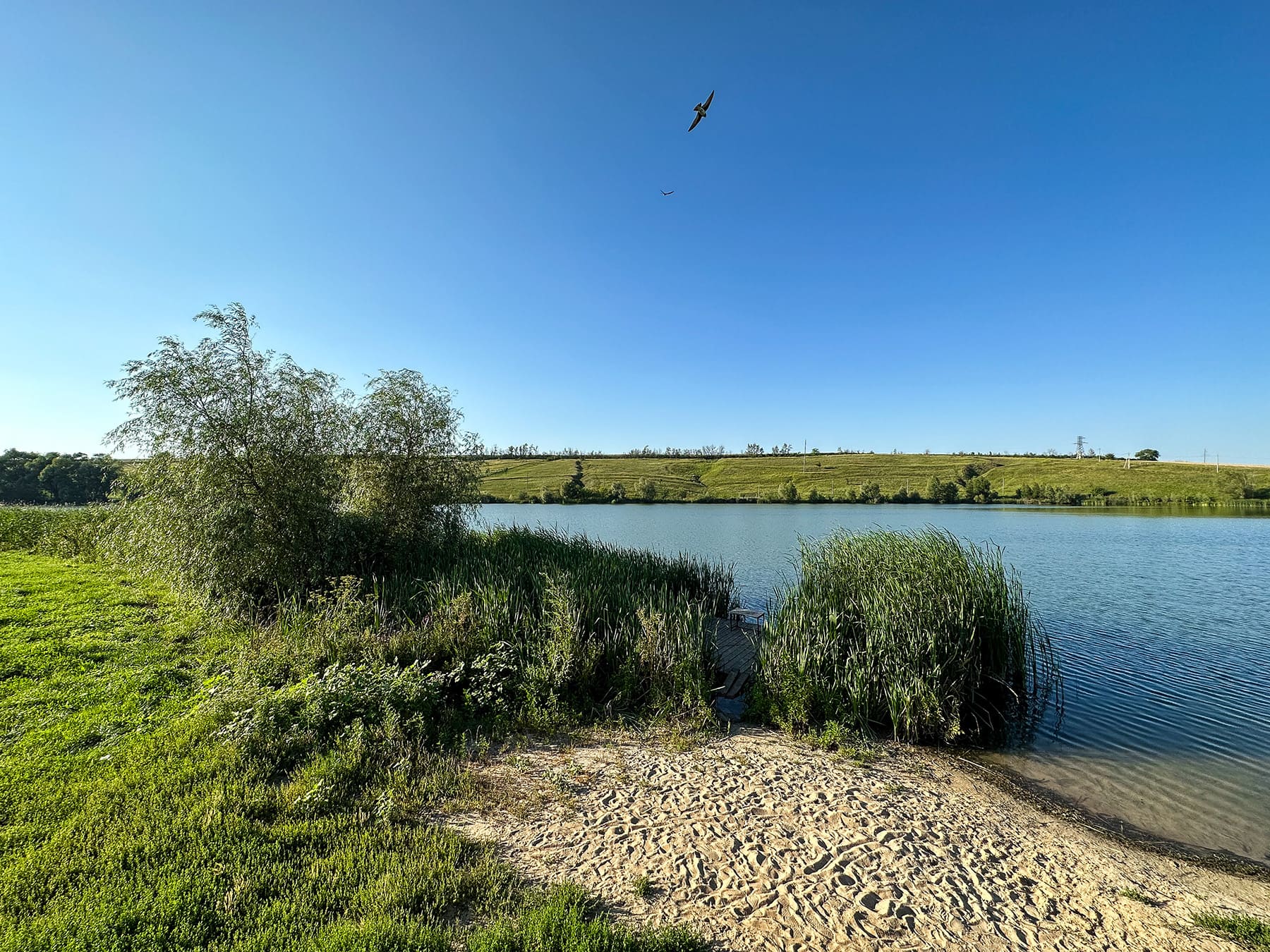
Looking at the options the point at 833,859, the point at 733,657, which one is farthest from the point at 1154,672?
the point at 833,859

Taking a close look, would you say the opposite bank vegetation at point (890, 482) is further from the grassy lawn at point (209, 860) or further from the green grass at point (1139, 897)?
→ the green grass at point (1139, 897)

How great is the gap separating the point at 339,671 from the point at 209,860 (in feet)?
12.6

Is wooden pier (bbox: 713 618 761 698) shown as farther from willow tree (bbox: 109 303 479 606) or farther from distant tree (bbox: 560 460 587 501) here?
distant tree (bbox: 560 460 587 501)

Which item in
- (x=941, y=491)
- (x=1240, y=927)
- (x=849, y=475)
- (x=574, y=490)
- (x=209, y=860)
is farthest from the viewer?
(x=849, y=475)

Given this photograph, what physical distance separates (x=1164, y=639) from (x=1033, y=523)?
147 ft

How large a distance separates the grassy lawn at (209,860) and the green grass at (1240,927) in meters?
5.11

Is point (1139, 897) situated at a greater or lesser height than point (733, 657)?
greater

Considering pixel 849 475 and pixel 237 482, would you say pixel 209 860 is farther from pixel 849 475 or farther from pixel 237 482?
pixel 849 475

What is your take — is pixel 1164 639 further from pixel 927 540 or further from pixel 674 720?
pixel 674 720

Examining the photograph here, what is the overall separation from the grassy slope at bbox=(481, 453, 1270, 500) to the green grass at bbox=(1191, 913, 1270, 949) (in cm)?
9684

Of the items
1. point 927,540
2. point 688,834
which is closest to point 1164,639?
point 927,540

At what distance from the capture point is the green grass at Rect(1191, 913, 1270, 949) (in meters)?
4.80

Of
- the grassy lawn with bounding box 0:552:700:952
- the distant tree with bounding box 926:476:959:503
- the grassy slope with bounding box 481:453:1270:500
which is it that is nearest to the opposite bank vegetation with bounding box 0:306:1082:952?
the grassy lawn with bounding box 0:552:700:952

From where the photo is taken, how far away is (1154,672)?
42.3ft
